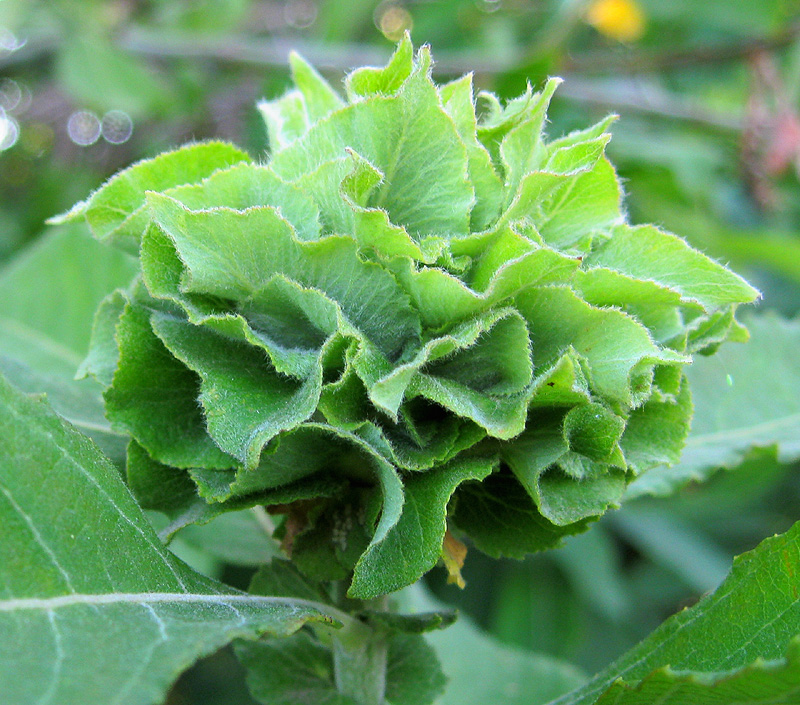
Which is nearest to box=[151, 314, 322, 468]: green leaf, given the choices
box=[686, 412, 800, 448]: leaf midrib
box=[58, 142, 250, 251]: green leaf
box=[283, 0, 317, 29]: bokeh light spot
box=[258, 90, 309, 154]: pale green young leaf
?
box=[58, 142, 250, 251]: green leaf

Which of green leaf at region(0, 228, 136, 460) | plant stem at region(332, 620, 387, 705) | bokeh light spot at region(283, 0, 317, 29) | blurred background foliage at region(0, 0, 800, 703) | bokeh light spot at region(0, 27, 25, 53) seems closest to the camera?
plant stem at region(332, 620, 387, 705)

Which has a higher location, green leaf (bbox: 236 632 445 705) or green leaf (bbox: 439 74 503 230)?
green leaf (bbox: 439 74 503 230)

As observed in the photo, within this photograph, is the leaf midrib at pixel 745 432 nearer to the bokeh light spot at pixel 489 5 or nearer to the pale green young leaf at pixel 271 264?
the pale green young leaf at pixel 271 264

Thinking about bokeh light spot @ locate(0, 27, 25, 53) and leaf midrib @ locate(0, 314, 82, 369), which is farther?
bokeh light spot @ locate(0, 27, 25, 53)

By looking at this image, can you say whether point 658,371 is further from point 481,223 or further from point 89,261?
point 89,261

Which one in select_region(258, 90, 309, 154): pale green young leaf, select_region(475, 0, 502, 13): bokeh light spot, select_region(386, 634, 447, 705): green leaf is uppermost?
select_region(258, 90, 309, 154): pale green young leaf

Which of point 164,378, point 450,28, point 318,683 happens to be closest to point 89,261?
point 164,378

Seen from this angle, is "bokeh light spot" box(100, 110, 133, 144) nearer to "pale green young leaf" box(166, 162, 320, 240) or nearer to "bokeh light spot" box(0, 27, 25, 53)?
"bokeh light spot" box(0, 27, 25, 53)
